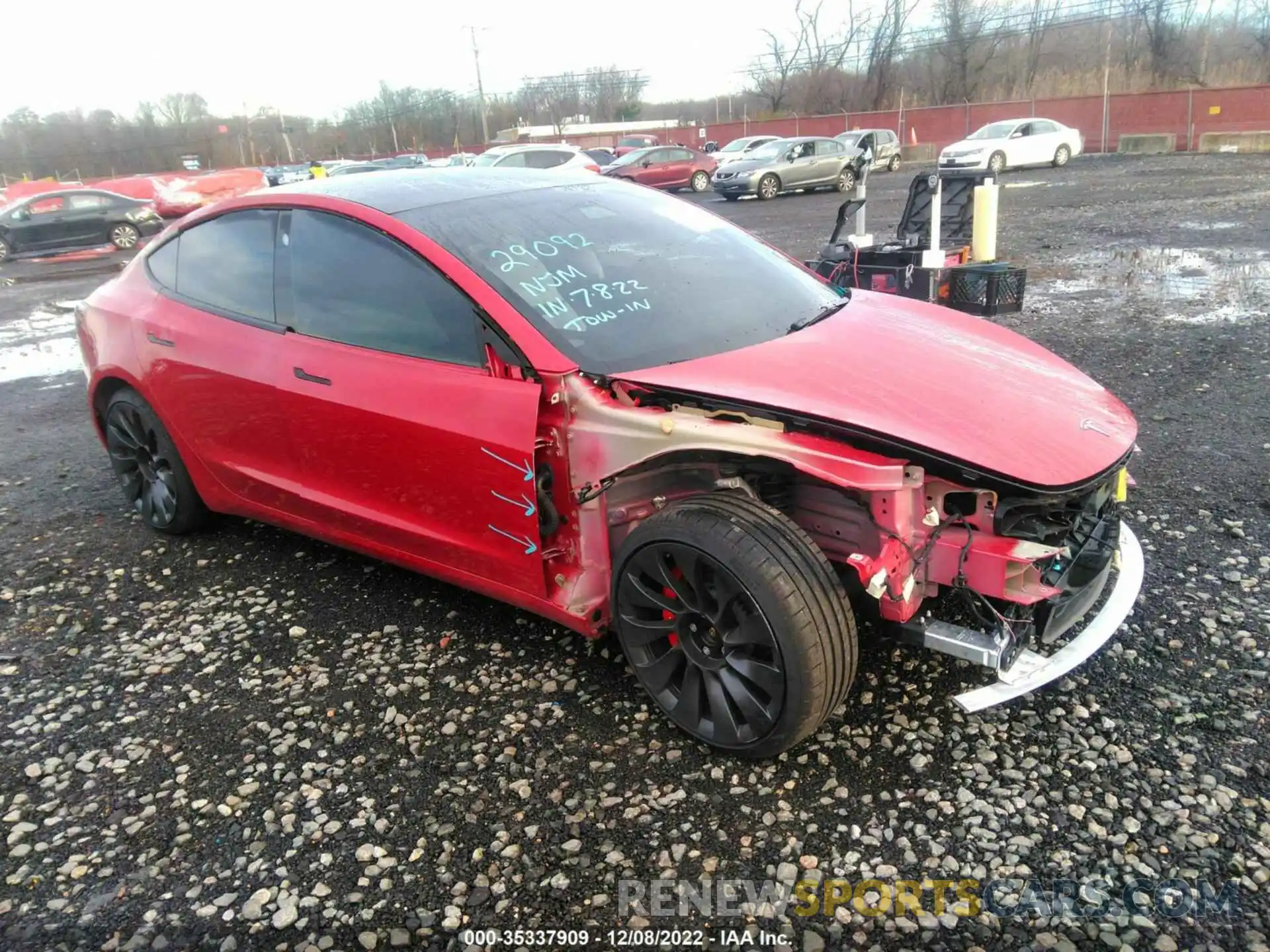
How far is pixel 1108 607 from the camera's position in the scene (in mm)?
2742

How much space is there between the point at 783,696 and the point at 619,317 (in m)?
1.33

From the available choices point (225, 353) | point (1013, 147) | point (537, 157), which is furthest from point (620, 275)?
point (1013, 147)

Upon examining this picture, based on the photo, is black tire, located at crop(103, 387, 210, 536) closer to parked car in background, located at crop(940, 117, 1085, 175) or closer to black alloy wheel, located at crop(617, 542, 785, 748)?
black alloy wheel, located at crop(617, 542, 785, 748)

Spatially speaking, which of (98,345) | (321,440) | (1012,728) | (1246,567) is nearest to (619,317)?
(321,440)

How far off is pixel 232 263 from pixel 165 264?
63cm

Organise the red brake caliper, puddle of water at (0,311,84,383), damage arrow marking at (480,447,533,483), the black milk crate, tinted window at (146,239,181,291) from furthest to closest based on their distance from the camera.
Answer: puddle of water at (0,311,84,383) < the black milk crate < tinted window at (146,239,181,291) < damage arrow marking at (480,447,533,483) < the red brake caliper

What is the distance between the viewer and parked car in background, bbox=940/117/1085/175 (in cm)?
2439

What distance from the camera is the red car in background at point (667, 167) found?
2377 cm

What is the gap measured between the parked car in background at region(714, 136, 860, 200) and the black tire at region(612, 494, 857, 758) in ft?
67.1

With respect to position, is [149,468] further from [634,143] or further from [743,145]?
[634,143]

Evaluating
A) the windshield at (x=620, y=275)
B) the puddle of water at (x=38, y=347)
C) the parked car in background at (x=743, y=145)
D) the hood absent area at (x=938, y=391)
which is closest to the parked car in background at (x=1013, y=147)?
the parked car in background at (x=743, y=145)

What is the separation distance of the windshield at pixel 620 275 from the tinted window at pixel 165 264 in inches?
60.3

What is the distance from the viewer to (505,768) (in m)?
2.65

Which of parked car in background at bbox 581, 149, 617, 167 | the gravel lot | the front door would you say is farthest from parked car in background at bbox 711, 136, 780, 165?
the front door
